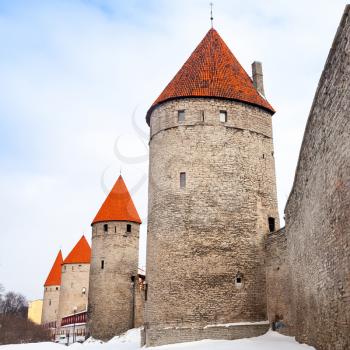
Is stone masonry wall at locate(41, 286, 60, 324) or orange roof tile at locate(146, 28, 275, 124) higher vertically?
orange roof tile at locate(146, 28, 275, 124)

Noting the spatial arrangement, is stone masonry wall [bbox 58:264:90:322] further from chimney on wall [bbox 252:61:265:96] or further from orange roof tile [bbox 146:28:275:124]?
chimney on wall [bbox 252:61:265:96]

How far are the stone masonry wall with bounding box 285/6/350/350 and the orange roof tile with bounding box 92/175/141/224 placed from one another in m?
18.1

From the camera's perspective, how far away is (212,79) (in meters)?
16.6

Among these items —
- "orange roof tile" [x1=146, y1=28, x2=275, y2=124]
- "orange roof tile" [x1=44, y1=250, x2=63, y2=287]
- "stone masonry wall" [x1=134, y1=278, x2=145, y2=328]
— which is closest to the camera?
"orange roof tile" [x1=146, y1=28, x2=275, y2=124]

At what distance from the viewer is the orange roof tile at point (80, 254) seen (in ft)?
130

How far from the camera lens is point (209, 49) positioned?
715 inches

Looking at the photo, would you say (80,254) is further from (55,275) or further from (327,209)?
(327,209)

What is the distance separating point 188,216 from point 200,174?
1412mm

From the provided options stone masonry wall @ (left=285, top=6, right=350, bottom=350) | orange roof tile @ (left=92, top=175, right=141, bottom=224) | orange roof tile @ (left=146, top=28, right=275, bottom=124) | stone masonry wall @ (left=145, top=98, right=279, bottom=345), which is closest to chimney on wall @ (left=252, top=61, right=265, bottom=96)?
orange roof tile @ (left=146, top=28, right=275, bottom=124)

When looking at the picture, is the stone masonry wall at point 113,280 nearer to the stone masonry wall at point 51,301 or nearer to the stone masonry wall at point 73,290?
the stone masonry wall at point 73,290

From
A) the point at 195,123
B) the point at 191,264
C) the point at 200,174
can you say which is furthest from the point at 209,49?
the point at 191,264

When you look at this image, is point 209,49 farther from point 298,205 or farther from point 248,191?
point 298,205

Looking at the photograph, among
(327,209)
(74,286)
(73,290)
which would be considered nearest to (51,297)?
(73,290)

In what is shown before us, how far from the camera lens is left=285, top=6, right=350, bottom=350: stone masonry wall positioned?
6.58 metres
